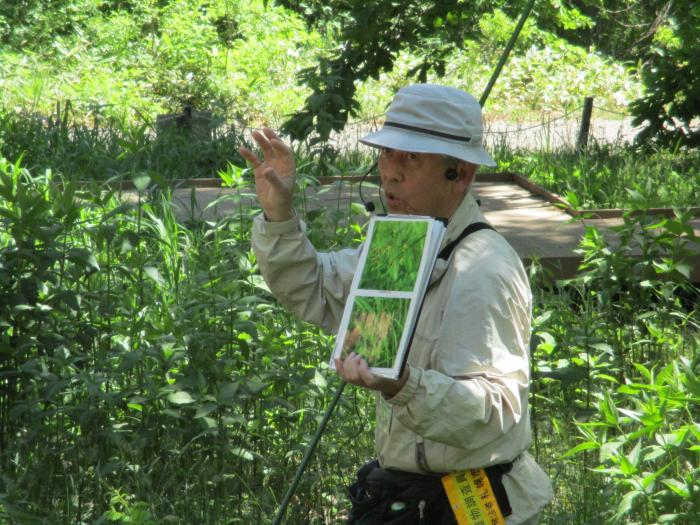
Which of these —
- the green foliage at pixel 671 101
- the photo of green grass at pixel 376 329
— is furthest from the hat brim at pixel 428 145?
A: the green foliage at pixel 671 101

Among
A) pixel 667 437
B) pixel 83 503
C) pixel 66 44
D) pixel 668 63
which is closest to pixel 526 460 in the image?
pixel 667 437

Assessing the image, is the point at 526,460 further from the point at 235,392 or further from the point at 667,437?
the point at 235,392

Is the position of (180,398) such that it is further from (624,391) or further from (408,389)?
(408,389)

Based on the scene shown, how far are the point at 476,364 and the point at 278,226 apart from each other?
644 mm

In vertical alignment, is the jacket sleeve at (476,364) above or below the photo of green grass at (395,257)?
below

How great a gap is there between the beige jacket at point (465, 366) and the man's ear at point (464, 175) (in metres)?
0.03

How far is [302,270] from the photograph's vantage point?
2828 mm

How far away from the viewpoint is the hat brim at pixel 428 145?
260cm

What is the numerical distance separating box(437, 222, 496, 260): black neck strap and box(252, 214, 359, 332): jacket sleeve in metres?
0.35

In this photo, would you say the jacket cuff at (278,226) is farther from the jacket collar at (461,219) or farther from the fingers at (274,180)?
the jacket collar at (461,219)

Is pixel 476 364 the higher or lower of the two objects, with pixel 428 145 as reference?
lower

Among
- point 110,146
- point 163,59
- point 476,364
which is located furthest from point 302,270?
point 163,59

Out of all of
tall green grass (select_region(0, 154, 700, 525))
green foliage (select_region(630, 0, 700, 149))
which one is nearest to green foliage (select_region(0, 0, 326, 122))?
green foliage (select_region(630, 0, 700, 149))

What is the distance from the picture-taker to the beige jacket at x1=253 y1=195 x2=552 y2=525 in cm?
228
